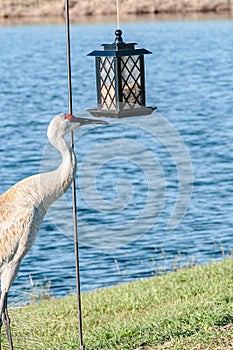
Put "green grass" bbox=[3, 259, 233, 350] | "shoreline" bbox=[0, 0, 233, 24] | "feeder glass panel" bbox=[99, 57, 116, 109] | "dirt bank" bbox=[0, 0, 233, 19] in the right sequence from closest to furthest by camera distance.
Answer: "feeder glass panel" bbox=[99, 57, 116, 109], "green grass" bbox=[3, 259, 233, 350], "dirt bank" bbox=[0, 0, 233, 19], "shoreline" bbox=[0, 0, 233, 24]

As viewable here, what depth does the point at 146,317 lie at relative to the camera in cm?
709

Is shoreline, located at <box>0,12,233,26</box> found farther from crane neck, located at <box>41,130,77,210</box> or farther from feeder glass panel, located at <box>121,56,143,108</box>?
crane neck, located at <box>41,130,77,210</box>

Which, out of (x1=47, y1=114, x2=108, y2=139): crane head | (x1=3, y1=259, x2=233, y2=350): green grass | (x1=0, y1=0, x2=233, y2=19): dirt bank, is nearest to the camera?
(x1=47, y1=114, x2=108, y2=139): crane head

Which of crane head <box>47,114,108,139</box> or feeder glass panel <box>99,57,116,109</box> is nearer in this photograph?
crane head <box>47,114,108,139</box>

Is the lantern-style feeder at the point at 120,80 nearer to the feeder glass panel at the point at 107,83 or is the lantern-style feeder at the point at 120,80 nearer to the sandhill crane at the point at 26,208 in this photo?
the feeder glass panel at the point at 107,83

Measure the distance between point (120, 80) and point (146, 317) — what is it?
2.15m

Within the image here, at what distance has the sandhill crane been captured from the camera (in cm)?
569

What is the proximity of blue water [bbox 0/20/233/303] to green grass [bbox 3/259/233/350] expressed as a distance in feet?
3.06

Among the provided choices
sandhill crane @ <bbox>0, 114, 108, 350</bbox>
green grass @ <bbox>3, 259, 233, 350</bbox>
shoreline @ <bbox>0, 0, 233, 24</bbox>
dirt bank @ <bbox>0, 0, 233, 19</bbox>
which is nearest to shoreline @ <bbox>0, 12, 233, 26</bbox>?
shoreline @ <bbox>0, 0, 233, 24</bbox>

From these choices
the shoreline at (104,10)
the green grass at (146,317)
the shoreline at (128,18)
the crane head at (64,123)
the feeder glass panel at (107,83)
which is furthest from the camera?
the shoreline at (128,18)

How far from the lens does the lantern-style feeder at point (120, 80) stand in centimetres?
582

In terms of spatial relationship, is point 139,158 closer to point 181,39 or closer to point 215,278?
point 215,278

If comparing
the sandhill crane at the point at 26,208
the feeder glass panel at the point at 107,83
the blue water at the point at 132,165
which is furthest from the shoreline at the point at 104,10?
the sandhill crane at the point at 26,208

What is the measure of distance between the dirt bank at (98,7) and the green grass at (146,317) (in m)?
36.4
